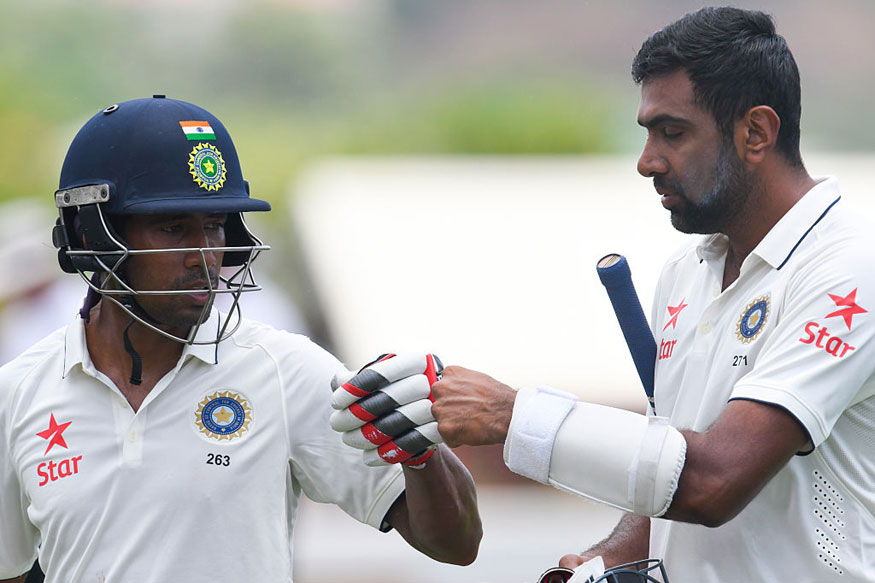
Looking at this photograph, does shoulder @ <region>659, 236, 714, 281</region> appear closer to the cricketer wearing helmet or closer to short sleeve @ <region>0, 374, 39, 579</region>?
the cricketer wearing helmet

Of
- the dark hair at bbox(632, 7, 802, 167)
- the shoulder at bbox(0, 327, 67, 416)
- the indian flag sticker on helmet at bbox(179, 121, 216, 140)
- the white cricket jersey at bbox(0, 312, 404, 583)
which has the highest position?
the dark hair at bbox(632, 7, 802, 167)

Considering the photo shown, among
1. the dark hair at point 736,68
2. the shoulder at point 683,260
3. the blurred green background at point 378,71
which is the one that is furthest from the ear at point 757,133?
the blurred green background at point 378,71

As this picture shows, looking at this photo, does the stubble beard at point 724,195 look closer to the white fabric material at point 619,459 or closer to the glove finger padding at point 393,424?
the white fabric material at point 619,459

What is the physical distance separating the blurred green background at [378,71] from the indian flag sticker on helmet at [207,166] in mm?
12390

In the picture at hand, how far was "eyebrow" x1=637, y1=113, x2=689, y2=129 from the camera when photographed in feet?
7.25

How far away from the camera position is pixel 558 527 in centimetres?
759

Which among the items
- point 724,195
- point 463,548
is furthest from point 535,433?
point 724,195

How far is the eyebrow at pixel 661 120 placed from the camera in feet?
7.25

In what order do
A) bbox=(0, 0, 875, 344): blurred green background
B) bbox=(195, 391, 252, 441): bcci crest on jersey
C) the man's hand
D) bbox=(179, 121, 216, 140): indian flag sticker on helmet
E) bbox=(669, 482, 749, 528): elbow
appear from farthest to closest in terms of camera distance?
1. bbox=(0, 0, 875, 344): blurred green background
2. bbox=(179, 121, 216, 140): indian flag sticker on helmet
3. bbox=(195, 391, 252, 441): bcci crest on jersey
4. the man's hand
5. bbox=(669, 482, 749, 528): elbow

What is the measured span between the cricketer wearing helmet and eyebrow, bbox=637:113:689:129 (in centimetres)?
69

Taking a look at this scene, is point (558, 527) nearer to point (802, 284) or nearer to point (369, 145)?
point (802, 284)

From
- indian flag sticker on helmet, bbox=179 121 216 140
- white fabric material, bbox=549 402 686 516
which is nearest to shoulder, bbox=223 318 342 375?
indian flag sticker on helmet, bbox=179 121 216 140

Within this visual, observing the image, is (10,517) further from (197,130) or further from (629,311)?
(629,311)

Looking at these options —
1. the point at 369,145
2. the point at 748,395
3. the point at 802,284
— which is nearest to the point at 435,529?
the point at 748,395
